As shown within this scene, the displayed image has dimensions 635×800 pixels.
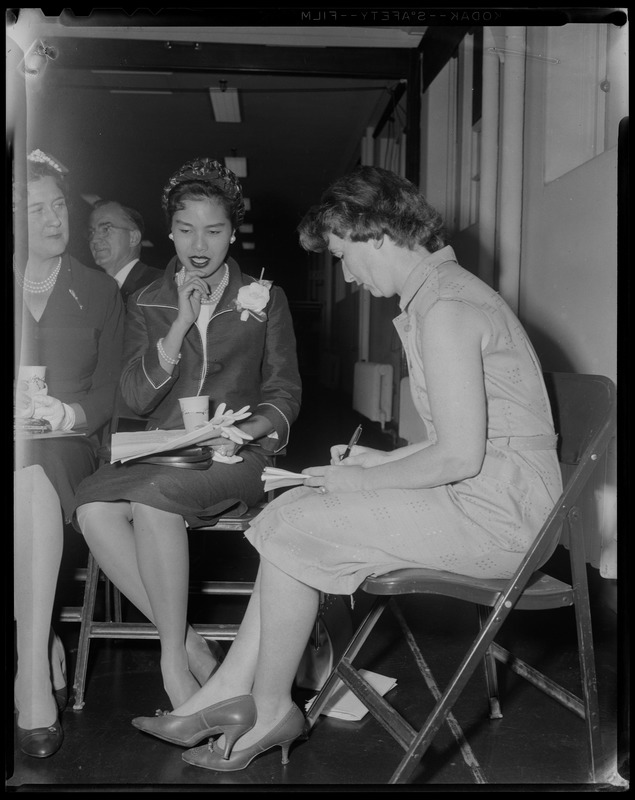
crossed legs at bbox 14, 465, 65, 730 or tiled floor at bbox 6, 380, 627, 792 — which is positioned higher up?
crossed legs at bbox 14, 465, 65, 730

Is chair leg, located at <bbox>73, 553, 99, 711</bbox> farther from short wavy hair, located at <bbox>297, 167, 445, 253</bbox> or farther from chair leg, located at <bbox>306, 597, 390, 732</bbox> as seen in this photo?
short wavy hair, located at <bbox>297, 167, 445, 253</bbox>

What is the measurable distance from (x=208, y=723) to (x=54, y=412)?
953mm

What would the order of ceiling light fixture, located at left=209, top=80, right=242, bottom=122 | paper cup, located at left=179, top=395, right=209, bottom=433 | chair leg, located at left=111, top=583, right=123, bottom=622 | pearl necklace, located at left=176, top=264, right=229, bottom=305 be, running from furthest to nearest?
1. ceiling light fixture, located at left=209, top=80, right=242, bottom=122
2. chair leg, located at left=111, top=583, right=123, bottom=622
3. pearl necklace, located at left=176, top=264, right=229, bottom=305
4. paper cup, located at left=179, top=395, right=209, bottom=433

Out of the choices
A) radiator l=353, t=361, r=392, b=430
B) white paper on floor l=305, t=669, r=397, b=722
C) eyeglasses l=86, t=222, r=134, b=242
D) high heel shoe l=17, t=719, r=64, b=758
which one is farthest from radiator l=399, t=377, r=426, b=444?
high heel shoe l=17, t=719, r=64, b=758

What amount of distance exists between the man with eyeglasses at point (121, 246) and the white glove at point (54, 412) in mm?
425

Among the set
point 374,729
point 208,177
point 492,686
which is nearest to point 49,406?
point 208,177

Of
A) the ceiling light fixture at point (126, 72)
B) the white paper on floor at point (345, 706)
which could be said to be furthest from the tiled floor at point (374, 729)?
the ceiling light fixture at point (126, 72)

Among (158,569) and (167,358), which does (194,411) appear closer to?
(167,358)

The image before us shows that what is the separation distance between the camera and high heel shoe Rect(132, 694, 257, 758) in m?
1.82

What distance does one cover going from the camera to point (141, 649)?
2.58 meters

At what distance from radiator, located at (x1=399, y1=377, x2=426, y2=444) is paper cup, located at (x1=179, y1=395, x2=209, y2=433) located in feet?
5.02

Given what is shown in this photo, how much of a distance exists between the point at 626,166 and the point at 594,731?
4.34 feet

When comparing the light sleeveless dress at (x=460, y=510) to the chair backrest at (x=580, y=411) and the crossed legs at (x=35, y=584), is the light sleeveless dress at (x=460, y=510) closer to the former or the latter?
the chair backrest at (x=580, y=411)

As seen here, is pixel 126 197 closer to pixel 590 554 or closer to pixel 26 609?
pixel 26 609
